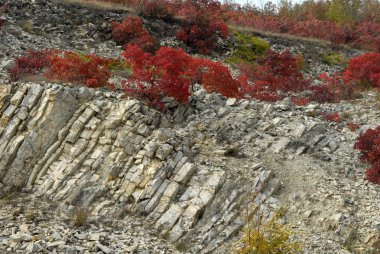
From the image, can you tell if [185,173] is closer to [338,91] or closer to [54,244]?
[54,244]

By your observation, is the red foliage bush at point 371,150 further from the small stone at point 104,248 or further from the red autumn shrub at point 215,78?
the small stone at point 104,248

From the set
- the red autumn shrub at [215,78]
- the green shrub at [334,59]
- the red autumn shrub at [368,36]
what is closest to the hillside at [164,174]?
the red autumn shrub at [215,78]

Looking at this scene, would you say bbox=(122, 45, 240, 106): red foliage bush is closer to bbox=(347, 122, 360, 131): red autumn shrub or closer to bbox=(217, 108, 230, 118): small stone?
bbox=(217, 108, 230, 118): small stone

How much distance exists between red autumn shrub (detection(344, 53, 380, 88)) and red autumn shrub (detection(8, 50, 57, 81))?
21.3m

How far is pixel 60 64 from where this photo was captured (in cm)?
1977

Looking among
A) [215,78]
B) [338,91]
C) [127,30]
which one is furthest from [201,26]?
[215,78]

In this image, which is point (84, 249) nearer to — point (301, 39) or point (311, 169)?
point (311, 169)

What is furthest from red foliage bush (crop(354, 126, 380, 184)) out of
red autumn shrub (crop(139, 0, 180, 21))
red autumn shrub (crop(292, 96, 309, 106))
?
red autumn shrub (crop(139, 0, 180, 21))

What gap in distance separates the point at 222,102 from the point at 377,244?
10.5 meters

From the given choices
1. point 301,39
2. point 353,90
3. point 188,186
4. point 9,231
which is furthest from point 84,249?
point 301,39

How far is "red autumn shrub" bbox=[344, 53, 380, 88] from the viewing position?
29259mm

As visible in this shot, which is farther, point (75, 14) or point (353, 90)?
point (75, 14)

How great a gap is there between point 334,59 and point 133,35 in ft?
73.8

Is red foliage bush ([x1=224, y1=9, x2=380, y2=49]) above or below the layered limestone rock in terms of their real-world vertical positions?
above
